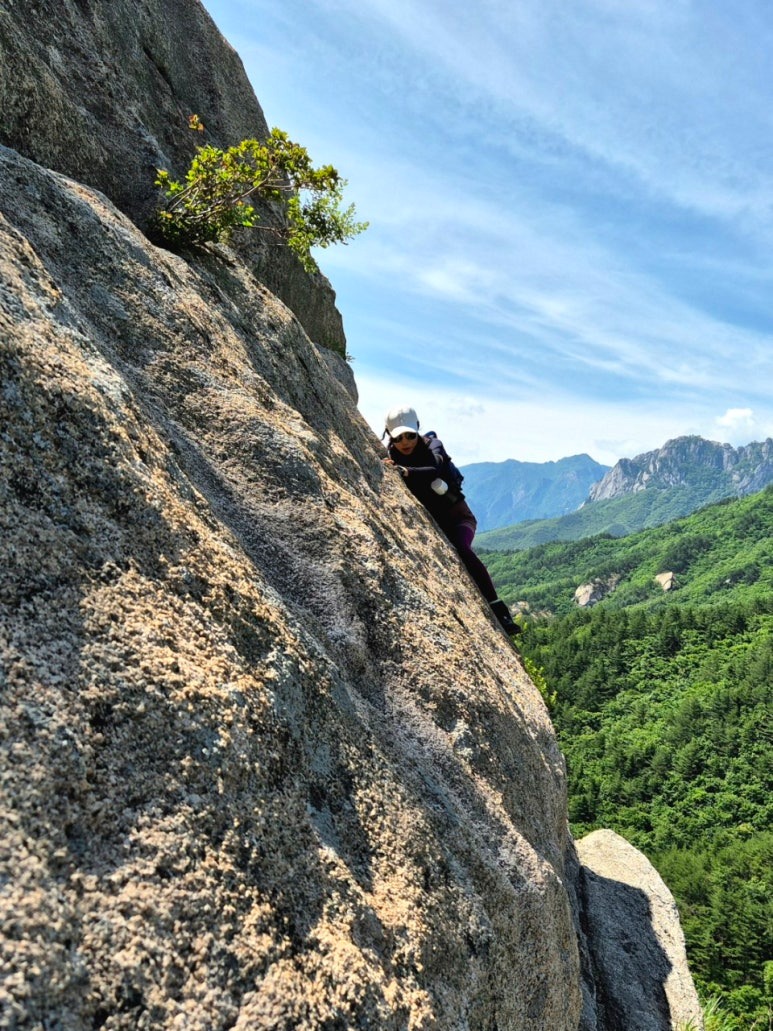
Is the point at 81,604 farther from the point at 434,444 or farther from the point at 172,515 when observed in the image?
the point at 434,444

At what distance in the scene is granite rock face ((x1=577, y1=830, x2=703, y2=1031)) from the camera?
9.64m

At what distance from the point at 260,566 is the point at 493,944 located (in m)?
3.32

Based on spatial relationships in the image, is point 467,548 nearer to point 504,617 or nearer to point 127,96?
point 504,617

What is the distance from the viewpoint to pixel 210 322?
644 cm

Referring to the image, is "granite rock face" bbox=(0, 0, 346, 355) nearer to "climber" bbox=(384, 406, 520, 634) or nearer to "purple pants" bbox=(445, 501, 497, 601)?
"climber" bbox=(384, 406, 520, 634)

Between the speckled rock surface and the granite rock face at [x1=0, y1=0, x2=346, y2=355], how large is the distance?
1.27m

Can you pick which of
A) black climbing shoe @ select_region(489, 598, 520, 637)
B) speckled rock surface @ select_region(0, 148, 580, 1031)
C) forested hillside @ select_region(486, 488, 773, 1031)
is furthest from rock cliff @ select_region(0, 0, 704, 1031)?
forested hillside @ select_region(486, 488, 773, 1031)

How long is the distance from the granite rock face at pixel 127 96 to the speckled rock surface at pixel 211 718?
4.15ft

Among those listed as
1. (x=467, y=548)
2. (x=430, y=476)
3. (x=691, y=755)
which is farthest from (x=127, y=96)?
(x=691, y=755)

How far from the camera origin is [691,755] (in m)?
95.4

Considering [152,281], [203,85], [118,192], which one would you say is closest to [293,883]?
[152,281]

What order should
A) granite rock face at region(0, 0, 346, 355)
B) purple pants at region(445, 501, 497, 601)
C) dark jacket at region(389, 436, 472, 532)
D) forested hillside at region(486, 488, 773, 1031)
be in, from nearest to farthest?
granite rock face at region(0, 0, 346, 355) → dark jacket at region(389, 436, 472, 532) → purple pants at region(445, 501, 497, 601) → forested hillside at region(486, 488, 773, 1031)

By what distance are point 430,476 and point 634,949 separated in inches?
353

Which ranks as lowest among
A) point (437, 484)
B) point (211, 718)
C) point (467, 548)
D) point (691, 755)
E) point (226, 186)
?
point (691, 755)
